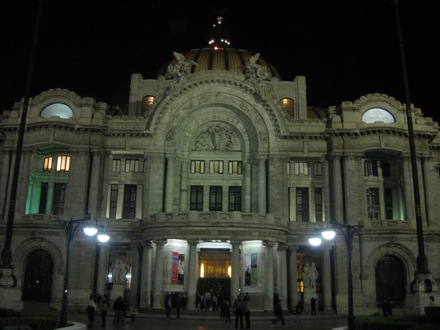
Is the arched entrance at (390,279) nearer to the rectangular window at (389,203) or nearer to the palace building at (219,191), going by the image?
the palace building at (219,191)

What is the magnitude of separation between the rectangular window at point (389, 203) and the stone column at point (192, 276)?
816 inches

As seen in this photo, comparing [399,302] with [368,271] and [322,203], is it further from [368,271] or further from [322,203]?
[322,203]

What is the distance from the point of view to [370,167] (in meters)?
52.2

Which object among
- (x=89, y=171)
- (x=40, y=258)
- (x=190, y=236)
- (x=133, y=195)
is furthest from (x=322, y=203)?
(x=40, y=258)

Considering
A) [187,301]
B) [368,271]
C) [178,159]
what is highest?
[178,159]

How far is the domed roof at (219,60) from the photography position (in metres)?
63.2

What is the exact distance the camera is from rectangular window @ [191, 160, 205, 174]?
5334cm

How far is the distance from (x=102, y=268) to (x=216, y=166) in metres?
15.6

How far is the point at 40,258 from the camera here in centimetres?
4806

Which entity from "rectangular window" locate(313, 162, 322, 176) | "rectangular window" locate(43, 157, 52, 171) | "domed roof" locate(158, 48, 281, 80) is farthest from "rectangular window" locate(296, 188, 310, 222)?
"rectangular window" locate(43, 157, 52, 171)

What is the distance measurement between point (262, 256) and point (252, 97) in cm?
1675

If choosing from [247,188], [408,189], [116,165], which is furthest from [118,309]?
[408,189]

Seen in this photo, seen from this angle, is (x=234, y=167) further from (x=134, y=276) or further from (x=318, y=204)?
(x=134, y=276)

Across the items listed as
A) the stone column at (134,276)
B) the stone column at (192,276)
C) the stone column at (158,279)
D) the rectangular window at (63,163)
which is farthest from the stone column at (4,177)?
the stone column at (192,276)
